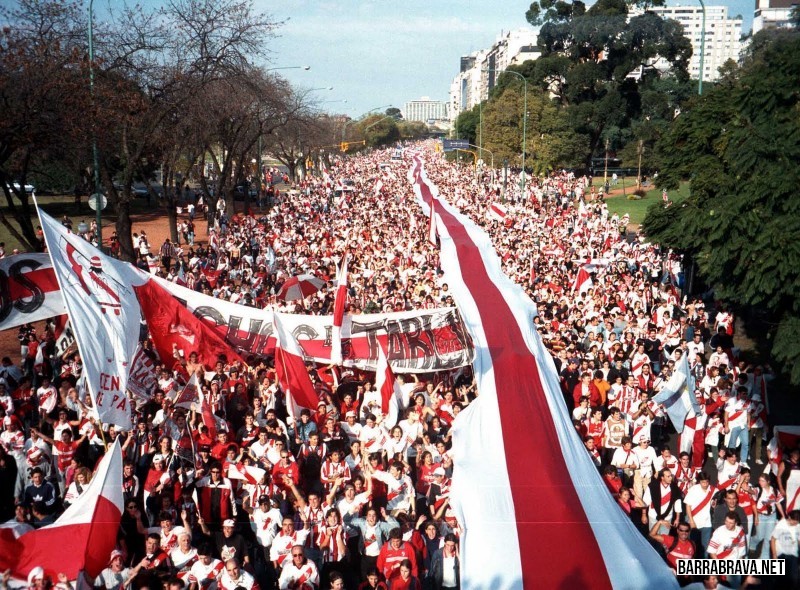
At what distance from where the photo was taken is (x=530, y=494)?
26.8 ft

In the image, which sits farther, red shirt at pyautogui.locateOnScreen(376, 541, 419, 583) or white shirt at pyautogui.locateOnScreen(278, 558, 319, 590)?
red shirt at pyautogui.locateOnScreen(376, 541, 419, 583)

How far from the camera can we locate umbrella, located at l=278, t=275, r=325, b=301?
17578mm

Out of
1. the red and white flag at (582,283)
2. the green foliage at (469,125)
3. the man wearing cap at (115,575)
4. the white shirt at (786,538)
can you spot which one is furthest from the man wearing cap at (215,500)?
the green foliage at (469,125)

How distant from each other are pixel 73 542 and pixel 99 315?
3267 millimetres

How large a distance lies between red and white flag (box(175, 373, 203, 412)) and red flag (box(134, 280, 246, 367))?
1835 millimetres

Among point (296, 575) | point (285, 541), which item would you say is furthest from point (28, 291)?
point (296, 575)

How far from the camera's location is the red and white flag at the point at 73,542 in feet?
22.2

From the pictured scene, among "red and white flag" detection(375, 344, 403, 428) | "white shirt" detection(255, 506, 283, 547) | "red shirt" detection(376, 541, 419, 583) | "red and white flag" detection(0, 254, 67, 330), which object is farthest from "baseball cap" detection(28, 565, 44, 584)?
"red and white flag" detection(0, 254, 67, 330)

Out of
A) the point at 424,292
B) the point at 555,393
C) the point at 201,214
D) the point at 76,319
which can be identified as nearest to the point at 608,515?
the point at 555,393

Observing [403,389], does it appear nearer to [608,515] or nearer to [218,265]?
[608,515]

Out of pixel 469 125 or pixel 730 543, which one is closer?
pixel 730 543

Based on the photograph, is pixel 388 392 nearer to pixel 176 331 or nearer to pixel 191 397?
pixel 191 397

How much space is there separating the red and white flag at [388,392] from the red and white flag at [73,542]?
168 inches

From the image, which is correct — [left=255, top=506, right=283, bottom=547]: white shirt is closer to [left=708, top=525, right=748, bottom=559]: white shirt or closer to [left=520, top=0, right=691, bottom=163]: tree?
[left=708, top=525, right=748, bottom=559]: white shirt
